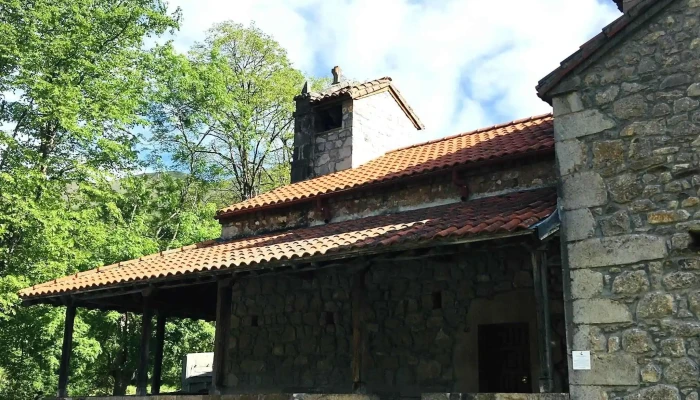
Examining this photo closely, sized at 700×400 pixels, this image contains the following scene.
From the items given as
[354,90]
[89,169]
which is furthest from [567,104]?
[89,169]

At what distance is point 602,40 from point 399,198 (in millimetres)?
3838

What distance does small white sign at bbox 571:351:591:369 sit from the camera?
5559mm

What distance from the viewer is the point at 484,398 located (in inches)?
217

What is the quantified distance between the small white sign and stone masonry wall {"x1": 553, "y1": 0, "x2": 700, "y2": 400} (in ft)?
0.17

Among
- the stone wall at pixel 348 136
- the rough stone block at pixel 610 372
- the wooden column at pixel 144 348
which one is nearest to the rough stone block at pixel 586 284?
the rough stone block at pixel 610 372

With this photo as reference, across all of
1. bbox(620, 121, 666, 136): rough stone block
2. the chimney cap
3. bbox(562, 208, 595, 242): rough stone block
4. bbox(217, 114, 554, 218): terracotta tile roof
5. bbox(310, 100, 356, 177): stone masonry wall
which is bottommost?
bbox(562, 208, 595, 242): rough stone block

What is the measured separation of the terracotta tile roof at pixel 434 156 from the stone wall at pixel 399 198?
178 mm

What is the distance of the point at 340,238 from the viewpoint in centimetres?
771

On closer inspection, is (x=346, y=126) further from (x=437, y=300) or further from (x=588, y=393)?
(x=588, y=393)

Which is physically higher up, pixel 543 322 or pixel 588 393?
pixel 543 322

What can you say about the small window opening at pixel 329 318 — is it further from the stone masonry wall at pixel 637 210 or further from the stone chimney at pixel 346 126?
the stone masonry wall at pixel 637 210

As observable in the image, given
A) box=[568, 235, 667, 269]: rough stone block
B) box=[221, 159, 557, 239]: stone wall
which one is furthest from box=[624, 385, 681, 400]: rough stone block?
box=[221, 159, 557, 239]: stone wall

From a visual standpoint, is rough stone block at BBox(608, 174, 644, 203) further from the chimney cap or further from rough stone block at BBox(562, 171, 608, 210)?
the chimney cap

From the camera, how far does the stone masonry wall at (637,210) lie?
530cm
